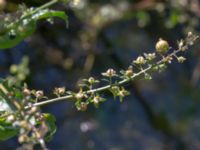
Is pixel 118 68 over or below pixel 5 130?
over

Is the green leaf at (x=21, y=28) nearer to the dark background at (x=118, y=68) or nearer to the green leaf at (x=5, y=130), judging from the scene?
the green leaf at (x=5, y=130)

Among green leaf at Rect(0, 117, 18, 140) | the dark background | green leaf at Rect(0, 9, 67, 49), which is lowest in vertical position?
green leaf at Rect(0, 117, 18, 140)

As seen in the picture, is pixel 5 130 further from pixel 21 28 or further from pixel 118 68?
pixel 118 68

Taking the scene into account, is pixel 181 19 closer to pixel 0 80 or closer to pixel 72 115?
pixel 72 115

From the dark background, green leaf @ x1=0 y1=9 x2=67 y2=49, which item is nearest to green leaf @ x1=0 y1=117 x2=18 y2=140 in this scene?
green leaf @ x1=0 y1=9 x2=67 y2=49

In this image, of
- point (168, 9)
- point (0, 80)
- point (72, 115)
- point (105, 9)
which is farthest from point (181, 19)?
point (0, 80)

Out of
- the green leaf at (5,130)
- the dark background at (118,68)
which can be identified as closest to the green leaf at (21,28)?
the green leaf at (5,130)

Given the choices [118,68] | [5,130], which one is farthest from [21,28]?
[118,68]

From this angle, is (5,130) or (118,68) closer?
(5,130)

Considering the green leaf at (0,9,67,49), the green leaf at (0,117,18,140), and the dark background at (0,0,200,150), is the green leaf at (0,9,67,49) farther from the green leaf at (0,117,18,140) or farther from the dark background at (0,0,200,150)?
the dark background at (0,0,200,150)
